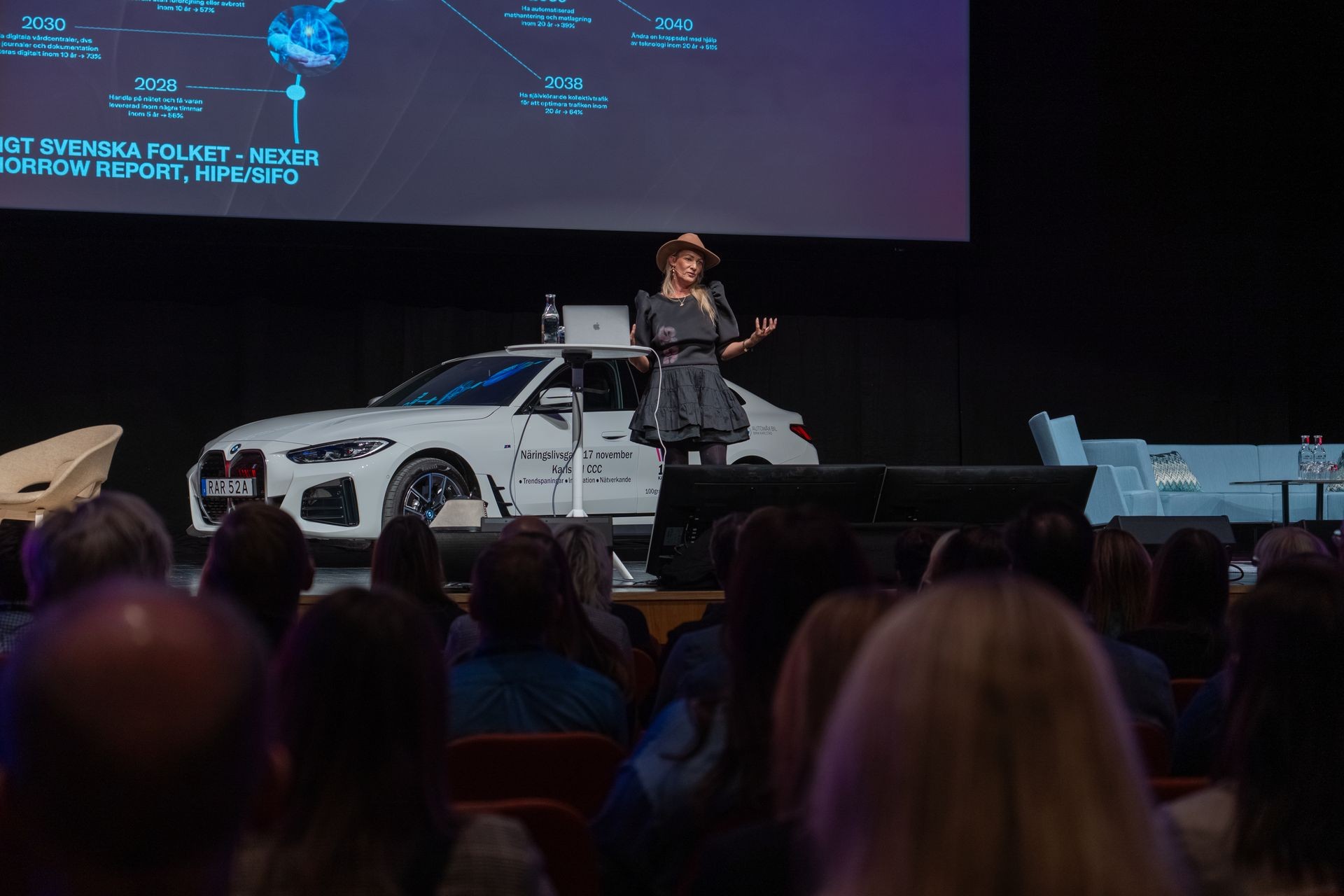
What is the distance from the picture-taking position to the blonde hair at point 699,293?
6.30 m

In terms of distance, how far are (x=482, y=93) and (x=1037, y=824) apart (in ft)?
26.6

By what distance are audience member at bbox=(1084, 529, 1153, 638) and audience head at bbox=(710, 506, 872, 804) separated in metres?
1.79

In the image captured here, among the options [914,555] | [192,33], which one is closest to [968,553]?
[914,555]

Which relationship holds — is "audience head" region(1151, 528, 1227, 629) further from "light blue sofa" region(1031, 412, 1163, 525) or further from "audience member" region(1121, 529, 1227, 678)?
"light blue sofa" region(1031, 412, 1163, 525)

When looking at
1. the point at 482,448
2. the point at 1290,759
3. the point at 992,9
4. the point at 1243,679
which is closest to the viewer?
the point at 1290,759

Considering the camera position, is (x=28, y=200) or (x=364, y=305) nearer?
(x=28, y=200)

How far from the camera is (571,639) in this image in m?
2.72

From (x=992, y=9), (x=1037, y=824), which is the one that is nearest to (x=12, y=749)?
(x=1037, y=824)

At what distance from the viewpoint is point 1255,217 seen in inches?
440

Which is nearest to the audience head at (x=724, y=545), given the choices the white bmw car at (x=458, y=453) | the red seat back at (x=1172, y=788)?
the red seat back at (x=1172, y=788)

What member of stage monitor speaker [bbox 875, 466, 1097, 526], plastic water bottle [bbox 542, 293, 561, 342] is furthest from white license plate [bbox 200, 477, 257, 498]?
stage monitor speaker [bbox 875, 466, 1097, 526]

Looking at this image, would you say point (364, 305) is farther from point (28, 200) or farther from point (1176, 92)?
point (1176, 92)

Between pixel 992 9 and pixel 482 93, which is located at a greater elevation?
pixel 992 9

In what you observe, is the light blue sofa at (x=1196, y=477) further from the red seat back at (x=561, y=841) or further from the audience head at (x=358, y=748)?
the audience head at (x=358, y=748)
